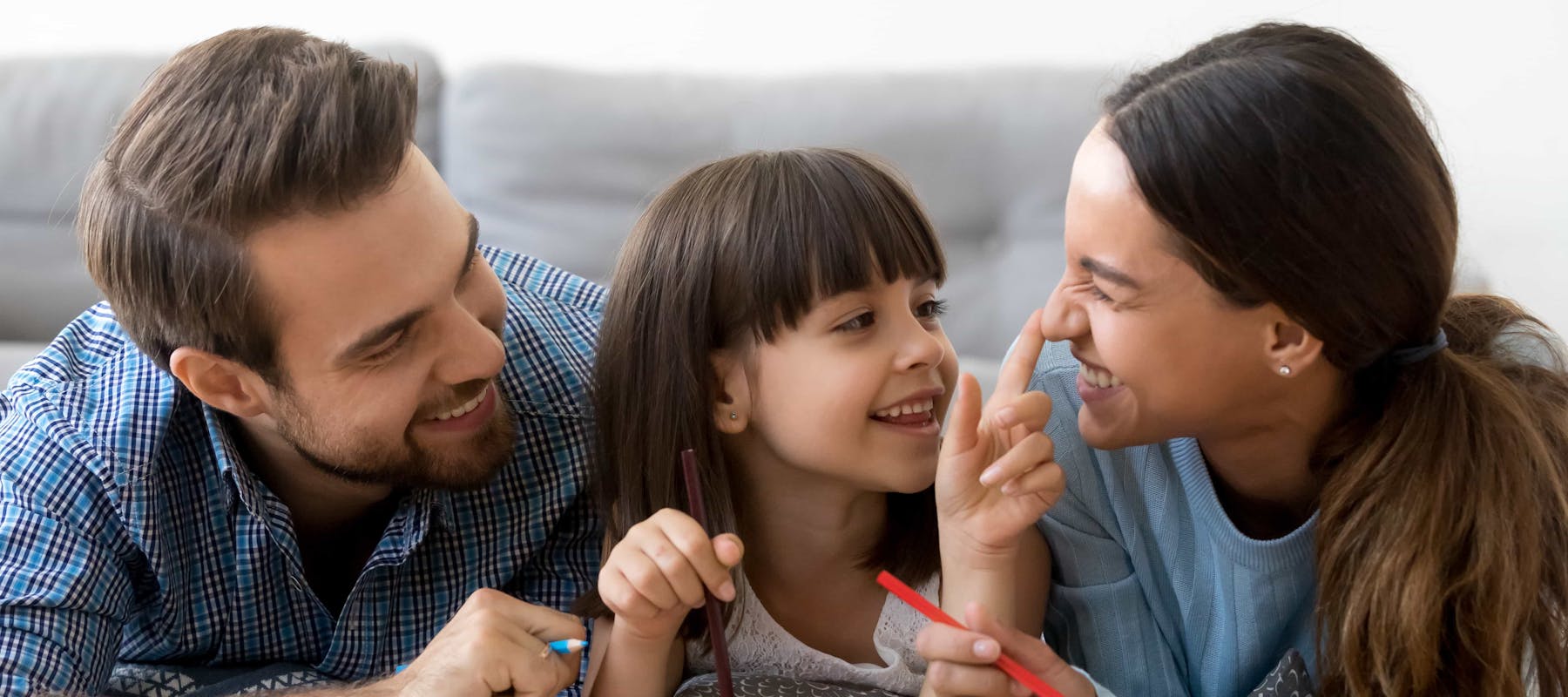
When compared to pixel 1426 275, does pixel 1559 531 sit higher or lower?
lower

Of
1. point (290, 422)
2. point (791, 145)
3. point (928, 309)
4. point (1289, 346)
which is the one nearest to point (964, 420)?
point (928, 309)

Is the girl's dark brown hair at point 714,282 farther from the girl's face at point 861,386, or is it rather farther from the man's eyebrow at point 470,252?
the man's eyebrow at point 470,252

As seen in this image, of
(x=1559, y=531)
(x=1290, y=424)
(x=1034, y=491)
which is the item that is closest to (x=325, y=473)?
(x=1034, y=491)

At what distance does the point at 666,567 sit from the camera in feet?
3.98

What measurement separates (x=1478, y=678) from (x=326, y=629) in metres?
1.19

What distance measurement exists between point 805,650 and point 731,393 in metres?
0.31

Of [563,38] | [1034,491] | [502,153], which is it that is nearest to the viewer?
[1034,491]

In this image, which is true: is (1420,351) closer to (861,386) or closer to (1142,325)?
(1142,325)

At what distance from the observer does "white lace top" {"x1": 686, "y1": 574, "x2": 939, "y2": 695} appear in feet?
4.98

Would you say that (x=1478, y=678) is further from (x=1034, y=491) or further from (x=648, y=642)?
(x=648, y=642)

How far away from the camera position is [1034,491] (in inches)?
50.8

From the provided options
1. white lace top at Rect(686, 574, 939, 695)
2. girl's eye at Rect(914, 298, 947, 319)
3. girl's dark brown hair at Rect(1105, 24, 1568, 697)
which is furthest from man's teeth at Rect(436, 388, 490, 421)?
girl's dark brown hair at Rect(1105, 24, 1568, 697)

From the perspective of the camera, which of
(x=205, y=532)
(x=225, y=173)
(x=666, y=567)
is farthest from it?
(x=205, y=532)

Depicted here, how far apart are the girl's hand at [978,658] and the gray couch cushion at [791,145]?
92 centimetres
